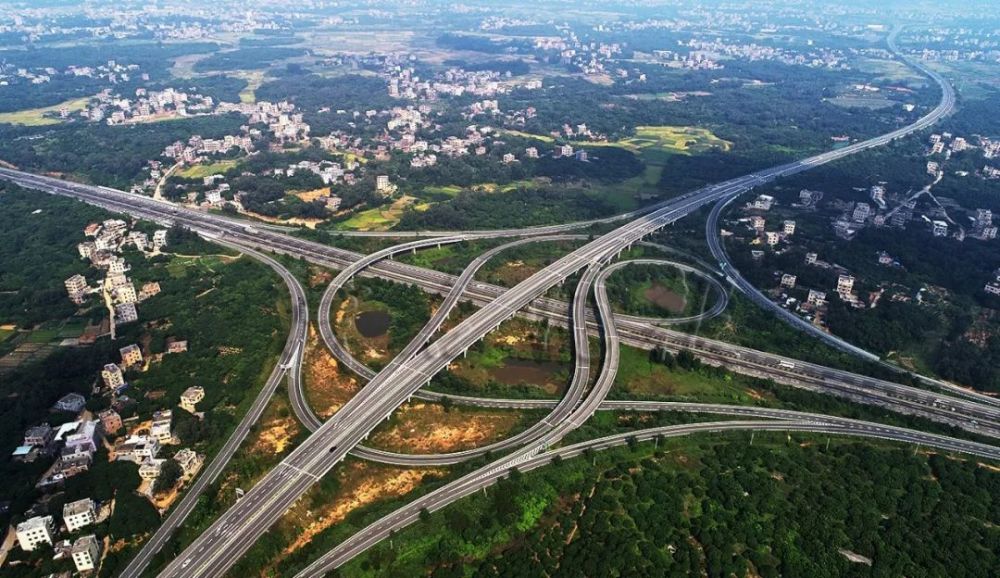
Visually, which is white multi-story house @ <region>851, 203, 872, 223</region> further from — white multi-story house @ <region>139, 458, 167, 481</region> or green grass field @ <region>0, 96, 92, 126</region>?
green grass field @ <region>0, 96, 92, 126</region>

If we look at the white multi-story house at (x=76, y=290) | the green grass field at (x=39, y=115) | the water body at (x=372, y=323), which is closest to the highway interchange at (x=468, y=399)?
the water body at (x=372, y=323)

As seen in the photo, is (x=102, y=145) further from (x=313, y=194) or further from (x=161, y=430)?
(x=161, y=430)

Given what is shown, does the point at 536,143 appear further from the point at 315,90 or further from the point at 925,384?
the point at 925,384

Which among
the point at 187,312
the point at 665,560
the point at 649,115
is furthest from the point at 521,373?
the point at 649,115

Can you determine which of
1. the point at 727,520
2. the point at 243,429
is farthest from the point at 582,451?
the point at 243,429

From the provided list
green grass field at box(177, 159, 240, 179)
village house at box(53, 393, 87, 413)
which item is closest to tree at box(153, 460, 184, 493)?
village house at box(53, 393, 87, 413)

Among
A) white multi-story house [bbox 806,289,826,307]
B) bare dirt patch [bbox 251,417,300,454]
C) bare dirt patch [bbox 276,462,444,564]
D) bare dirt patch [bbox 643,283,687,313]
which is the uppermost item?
bare dirt patch [bbox 251,417,300,454]
